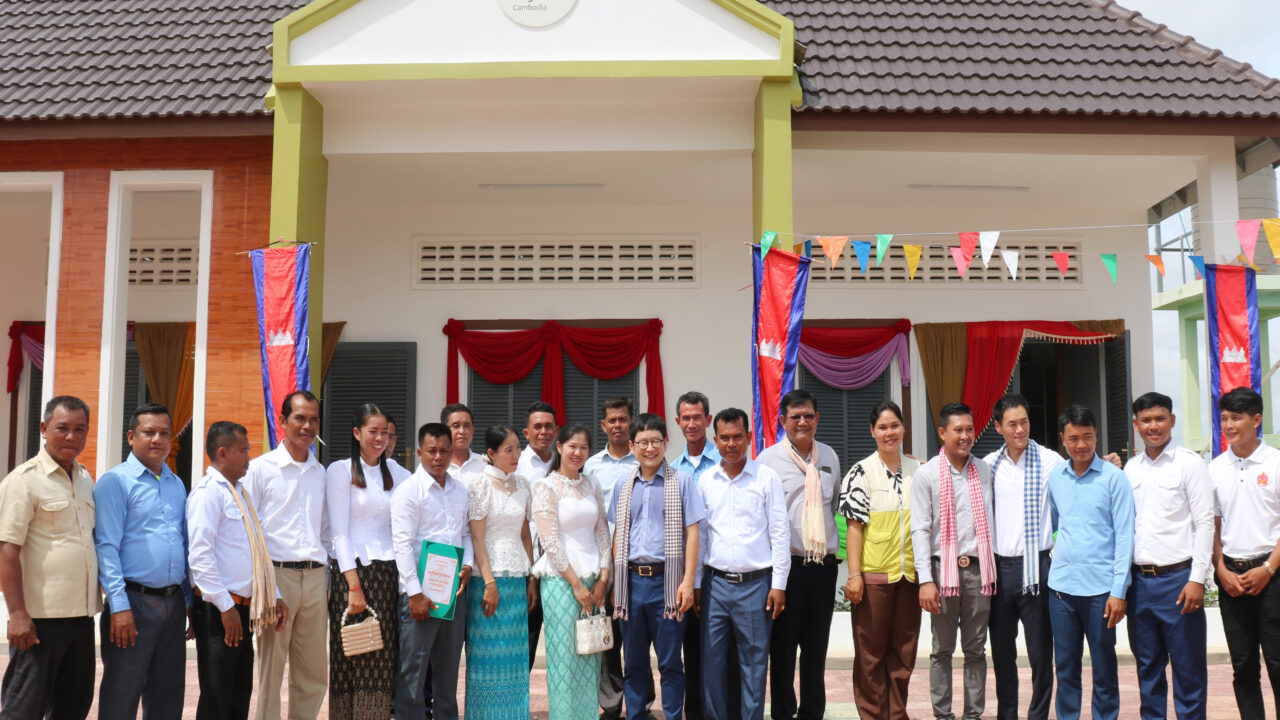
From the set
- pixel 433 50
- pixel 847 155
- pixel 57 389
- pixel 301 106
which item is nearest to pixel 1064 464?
pixel 847 155

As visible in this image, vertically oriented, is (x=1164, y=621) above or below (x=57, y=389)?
below

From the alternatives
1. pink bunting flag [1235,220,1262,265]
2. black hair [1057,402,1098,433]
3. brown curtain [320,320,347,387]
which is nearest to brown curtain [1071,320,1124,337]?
pink bunting flag [1235,220,1262,265]

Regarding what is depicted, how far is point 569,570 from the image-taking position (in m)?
4.80

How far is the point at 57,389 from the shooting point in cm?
807

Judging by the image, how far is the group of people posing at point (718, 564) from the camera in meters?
4.54

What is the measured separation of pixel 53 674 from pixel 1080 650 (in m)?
4.37

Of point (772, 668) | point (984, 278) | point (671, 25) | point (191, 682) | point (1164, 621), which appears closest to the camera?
point (1164, 621)

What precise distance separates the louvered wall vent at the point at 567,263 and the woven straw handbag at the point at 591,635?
214 inches

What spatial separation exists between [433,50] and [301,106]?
1053mm

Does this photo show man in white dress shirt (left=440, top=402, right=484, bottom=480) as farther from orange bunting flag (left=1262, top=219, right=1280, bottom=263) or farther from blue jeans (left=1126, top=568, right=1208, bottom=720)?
orange bunting flag (left=1262, top=219, right=1280, bottom=263)

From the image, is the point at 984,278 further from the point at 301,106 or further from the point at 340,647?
the point at 340,647

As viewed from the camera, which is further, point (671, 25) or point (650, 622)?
point (671, 25)

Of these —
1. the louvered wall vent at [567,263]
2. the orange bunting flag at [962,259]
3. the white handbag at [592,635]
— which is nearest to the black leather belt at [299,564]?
the white handbag at [592,635]

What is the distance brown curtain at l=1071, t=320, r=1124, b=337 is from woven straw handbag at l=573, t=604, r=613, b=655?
260 inches
